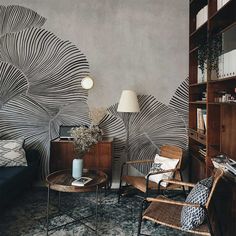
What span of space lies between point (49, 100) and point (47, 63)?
0.55 m

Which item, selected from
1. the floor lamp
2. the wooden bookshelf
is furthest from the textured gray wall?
the wooden bookshelf

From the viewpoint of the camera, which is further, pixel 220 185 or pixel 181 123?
pixel 181 123

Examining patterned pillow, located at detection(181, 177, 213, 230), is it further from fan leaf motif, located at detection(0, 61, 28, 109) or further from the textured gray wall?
fan leaf motif, located at detection(0, 61, 28, 109)

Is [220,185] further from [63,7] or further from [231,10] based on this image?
[63,7]

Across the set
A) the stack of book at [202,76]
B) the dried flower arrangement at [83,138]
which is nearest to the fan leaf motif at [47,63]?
the dried flower arrangement at [83,138]

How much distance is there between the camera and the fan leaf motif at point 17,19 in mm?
3855

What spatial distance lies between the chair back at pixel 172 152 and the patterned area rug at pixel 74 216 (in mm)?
726

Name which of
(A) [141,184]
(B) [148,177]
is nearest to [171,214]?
(B) [148,177]

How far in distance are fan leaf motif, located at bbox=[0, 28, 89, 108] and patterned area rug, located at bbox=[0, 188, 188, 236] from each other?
54.5 inches

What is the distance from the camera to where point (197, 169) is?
343 centimetres

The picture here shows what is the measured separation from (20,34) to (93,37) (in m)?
→ 1.08

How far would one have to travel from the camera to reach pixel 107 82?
3.90 m

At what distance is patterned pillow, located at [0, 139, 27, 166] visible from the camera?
3.37 m

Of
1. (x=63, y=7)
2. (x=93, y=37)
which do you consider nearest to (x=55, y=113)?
(x=93, y=37)
